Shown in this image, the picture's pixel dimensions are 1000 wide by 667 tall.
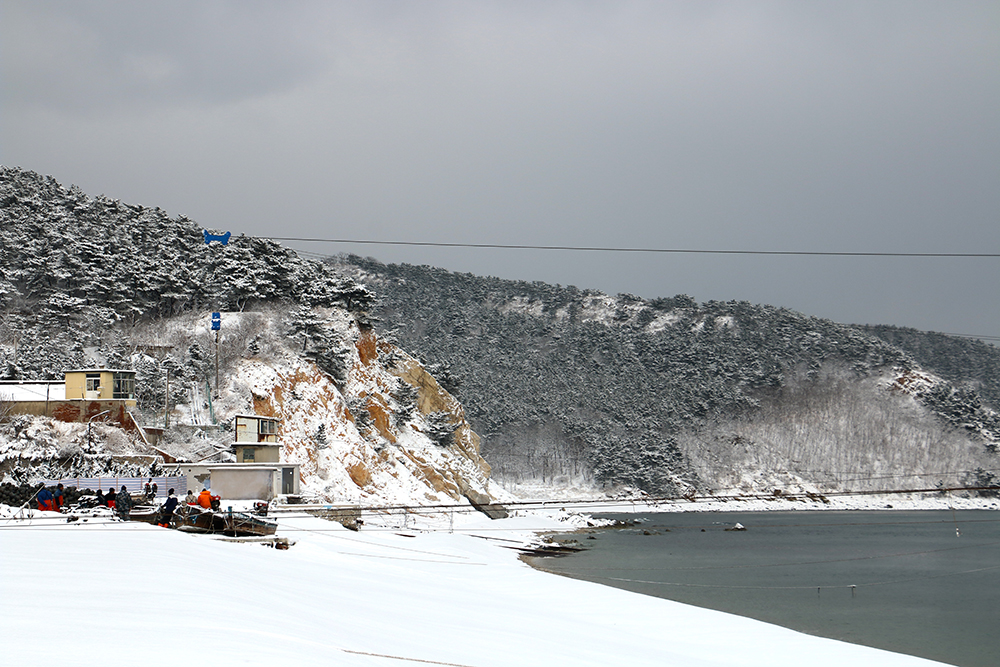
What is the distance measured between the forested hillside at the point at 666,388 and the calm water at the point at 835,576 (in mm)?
44344

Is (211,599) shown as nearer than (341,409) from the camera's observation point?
Yes

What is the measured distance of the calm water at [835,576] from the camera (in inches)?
1189

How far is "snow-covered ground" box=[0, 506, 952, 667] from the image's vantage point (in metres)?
7.93

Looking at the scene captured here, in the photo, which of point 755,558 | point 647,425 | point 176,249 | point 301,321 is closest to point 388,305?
point 647,425

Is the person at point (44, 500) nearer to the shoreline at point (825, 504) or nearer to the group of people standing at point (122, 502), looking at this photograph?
the group of people standing at point (122, 502)

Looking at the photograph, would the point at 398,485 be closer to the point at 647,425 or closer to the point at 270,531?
the point at 270,531

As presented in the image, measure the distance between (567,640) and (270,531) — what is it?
11316 mm

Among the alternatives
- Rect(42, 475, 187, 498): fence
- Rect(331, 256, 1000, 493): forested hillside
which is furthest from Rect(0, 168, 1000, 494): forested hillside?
Rect(42, 475, 187, 498): fence

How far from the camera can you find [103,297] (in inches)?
2672

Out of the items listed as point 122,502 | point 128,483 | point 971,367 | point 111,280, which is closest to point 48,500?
point 122,502

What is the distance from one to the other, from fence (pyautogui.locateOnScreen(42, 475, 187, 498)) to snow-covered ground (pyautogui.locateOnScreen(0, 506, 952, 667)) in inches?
535

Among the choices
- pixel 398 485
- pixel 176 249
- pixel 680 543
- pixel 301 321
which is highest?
pixel 176 249

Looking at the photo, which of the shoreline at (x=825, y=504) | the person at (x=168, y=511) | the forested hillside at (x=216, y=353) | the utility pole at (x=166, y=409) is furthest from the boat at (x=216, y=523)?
the shoreline at (x=825, y=504)

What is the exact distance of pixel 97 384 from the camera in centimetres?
4578
